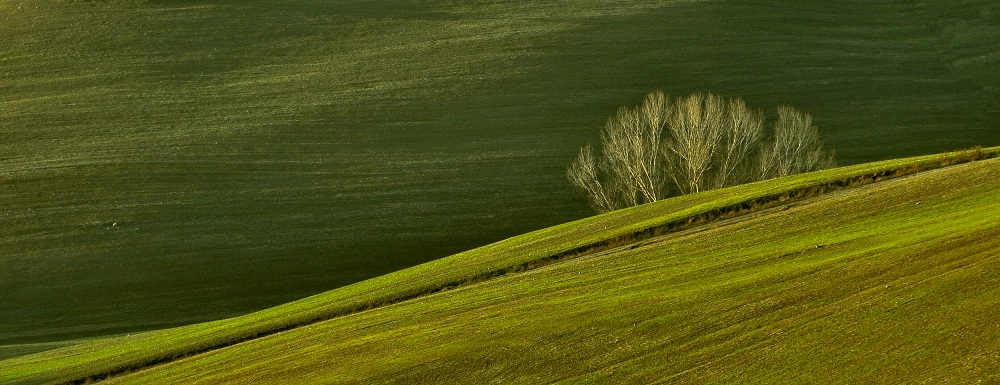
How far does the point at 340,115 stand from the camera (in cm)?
7181

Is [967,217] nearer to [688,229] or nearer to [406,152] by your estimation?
[688,229]

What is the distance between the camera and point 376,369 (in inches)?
1044

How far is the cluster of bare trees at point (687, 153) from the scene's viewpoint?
62000 mm

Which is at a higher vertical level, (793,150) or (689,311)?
(793,150)

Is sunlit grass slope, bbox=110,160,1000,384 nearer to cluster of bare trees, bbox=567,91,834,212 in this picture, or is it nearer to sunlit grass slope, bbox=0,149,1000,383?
sunlit grass slope, bbox=0,149,1000,383

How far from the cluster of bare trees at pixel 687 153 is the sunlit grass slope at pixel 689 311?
21.1m

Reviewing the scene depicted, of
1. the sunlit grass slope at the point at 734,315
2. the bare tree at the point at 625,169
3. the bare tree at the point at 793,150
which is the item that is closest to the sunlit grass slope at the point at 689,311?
the sunlit grass slope at the point at 734,315

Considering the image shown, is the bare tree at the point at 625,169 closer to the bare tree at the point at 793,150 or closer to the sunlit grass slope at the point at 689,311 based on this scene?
the bare tree at the point at 793,150

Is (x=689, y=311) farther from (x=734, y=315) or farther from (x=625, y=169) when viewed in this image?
(x=625, y=169)

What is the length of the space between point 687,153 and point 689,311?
1468 inches

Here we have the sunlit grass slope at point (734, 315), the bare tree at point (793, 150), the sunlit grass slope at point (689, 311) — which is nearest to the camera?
the sunlit grass slope at point (734, 315)

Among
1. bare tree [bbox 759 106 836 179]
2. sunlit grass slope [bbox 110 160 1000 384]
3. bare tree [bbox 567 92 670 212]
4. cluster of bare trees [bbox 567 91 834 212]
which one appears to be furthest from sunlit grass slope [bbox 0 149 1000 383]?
bare tree [bbox 759 106 836 179]

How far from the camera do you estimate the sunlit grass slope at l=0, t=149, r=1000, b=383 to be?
21953mm

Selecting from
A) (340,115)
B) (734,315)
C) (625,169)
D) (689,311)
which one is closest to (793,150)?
(625,169)
